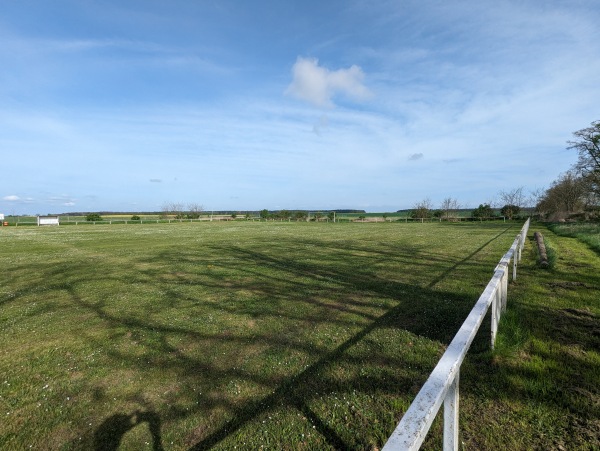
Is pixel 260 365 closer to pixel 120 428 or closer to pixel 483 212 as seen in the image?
pixel 120 428

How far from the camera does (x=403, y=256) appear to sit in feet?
45.3

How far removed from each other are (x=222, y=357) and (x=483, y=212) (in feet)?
221

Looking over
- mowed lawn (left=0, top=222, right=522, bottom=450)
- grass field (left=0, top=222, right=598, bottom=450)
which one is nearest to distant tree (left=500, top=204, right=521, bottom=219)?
mowed lawn (left=0, top=222, right=522, bottom=450)

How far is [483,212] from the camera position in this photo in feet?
200

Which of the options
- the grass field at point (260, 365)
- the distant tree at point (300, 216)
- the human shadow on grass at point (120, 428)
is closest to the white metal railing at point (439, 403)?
the grass field at point (260, 365)

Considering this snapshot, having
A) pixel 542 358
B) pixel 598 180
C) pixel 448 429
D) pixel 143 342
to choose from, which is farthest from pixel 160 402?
pixel 598 180

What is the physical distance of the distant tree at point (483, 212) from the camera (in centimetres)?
6046

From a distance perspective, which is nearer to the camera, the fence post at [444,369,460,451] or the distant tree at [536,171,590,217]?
the fence post at [444,369,460,451]

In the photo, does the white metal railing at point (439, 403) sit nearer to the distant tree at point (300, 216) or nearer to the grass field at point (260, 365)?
the grass field at point (260, 365)

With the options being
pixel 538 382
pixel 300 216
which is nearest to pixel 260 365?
pixel 538 382

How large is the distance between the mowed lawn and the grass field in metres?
0.02

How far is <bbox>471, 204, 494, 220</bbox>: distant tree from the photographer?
60.5m

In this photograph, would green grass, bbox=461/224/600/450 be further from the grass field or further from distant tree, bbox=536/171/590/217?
distant tree, bbox=536/171/590/217

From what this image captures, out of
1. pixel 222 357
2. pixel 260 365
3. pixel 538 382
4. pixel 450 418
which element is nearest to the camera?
pixel 450 418
